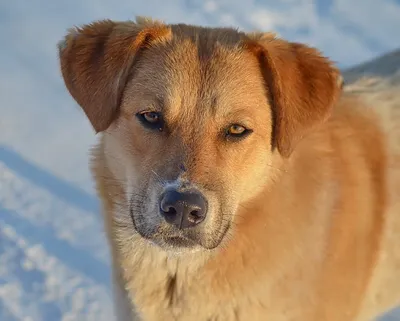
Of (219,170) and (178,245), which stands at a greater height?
(219,170)

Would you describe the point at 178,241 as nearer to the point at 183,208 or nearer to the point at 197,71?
the point at 183,208

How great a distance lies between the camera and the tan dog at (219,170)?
9.07 feet

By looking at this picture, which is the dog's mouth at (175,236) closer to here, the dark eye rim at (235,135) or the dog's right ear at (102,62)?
the dark eye rim at (235,135)

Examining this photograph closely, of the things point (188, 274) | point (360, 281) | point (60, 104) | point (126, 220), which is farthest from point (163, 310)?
point (60, 104)

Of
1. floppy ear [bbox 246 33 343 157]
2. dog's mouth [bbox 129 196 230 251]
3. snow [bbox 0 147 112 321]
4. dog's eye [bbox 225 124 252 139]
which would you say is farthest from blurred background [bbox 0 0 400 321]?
dog's mouth [bbox 129 196 230 251]

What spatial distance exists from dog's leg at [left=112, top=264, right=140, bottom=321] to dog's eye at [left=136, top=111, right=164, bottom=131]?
2.88 ft

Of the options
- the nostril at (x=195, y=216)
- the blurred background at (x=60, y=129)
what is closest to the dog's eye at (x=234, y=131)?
the nostril at (x=195, y=216)

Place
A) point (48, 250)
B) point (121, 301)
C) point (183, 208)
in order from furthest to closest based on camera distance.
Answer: point (48, 250) → point (121, 301) → point (183, 208)

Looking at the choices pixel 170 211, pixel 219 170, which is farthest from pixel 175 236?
pixel 219 170

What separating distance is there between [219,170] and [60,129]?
3.52m

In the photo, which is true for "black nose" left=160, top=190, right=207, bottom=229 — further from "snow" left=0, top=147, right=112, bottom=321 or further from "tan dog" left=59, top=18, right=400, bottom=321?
"snow" left=0, top=147, right=112, bottom=321

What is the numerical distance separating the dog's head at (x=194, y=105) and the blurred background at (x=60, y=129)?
1335mm

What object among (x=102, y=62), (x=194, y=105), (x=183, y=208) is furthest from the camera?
(x=102, y=62)

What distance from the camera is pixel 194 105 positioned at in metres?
2.79
